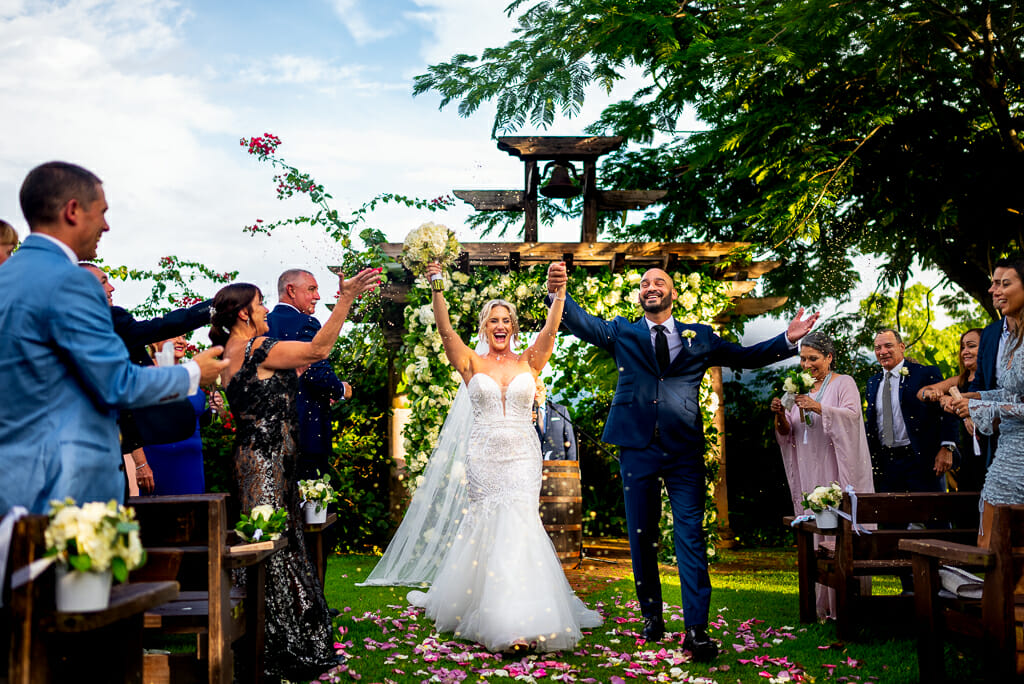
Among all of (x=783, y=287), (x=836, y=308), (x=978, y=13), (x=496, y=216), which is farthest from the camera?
(x=496, y=216)

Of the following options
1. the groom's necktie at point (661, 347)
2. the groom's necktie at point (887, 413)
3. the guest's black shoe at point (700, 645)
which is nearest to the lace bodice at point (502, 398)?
the groom's necktie at point (661, 347)

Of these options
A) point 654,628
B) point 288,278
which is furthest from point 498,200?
point 654,628

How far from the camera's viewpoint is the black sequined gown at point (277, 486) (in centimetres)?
416

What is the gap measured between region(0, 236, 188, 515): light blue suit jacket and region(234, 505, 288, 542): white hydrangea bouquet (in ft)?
4.35

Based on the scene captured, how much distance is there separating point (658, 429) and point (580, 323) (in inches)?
33.1

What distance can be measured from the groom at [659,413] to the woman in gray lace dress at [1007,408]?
112cm

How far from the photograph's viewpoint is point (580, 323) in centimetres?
525

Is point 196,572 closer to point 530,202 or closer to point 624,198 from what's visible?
point 530,202

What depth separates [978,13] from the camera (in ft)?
22.7

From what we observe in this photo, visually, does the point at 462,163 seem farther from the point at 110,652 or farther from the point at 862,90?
the point at 110,652

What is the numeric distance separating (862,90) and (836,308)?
2.90 meters

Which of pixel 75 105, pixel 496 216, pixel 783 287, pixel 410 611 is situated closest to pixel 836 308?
pixel 783 287

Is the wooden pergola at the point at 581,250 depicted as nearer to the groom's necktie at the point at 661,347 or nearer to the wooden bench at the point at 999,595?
the groom's necktie at the point at 661,347

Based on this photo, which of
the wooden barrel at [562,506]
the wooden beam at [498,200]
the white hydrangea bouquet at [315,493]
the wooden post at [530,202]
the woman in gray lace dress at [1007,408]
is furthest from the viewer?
the wooden beam at [498,200]
